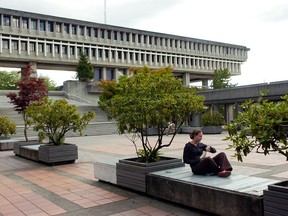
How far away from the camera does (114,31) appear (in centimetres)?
6222

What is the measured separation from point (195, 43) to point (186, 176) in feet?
229

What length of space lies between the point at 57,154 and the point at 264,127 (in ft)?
26.6

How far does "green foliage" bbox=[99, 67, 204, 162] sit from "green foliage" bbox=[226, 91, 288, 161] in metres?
2.34

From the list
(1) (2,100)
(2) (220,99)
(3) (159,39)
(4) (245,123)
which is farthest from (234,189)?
(3) (159,39)

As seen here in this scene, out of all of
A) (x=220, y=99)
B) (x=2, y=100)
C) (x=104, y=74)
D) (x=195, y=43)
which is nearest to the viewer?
(x=220, y=99)

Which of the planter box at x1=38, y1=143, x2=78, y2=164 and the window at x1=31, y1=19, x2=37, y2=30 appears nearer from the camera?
the planter box at x1=38, y1=143, x2=78, y2=164

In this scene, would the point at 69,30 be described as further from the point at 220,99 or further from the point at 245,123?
the point at 245,123

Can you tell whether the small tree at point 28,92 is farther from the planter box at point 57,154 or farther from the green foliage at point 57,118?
the planter box at point 57,154

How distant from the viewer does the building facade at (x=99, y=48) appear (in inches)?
2072

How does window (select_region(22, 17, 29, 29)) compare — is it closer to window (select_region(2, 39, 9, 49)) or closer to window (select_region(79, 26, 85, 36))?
window (select_region(2, 39, 9, 49))

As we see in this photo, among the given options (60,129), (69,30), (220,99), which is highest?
(69,30)

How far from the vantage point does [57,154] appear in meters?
10.7

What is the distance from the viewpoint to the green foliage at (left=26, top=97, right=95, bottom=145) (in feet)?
35.9

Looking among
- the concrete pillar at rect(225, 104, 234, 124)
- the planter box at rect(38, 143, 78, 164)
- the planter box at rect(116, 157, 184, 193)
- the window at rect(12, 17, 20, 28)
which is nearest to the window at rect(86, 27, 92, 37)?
the window at rect(12, 17, 20, 28)
